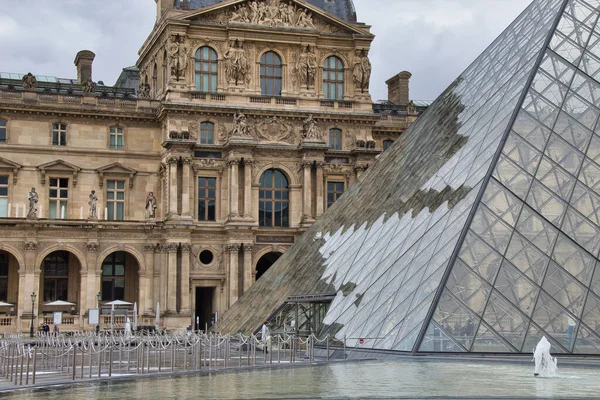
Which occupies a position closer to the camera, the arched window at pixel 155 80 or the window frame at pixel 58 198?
the window frame at pixel 58 198

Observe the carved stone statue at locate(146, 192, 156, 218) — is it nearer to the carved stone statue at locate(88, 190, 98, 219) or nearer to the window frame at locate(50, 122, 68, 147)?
the carved stone statue at locate(88, 190, 98, 219)

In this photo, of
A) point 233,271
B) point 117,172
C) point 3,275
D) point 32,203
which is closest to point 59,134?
point 117,172

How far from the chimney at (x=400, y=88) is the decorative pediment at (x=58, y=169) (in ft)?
79.6

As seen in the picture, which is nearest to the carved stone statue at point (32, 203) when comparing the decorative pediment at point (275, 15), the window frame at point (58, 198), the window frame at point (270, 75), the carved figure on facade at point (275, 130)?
the window frame at point (58, 198)

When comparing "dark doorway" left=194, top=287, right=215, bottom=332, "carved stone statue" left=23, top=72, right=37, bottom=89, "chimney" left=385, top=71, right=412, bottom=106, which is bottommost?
"dark doorway" left=194, top=287, right=215, bottom=332

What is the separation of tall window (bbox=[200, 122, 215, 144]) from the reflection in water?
31564 millimetres

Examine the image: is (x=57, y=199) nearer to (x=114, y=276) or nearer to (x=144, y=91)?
(x=114, y=276)

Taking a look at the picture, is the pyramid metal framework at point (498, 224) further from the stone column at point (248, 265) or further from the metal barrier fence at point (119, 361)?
the stone column at point (248, 265)

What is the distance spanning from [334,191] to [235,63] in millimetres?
9027

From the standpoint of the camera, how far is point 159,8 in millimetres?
55125

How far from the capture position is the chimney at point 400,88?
66000 mm

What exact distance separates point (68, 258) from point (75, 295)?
2.09 meters

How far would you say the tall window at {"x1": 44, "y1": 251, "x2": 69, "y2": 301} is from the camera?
51344 mm

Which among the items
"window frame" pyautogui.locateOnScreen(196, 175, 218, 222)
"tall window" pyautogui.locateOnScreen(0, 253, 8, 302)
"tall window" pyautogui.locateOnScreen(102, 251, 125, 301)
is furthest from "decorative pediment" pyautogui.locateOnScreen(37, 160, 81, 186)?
"window frame" pyautogui.locateOnScreen(196, 175, 218, 222)
